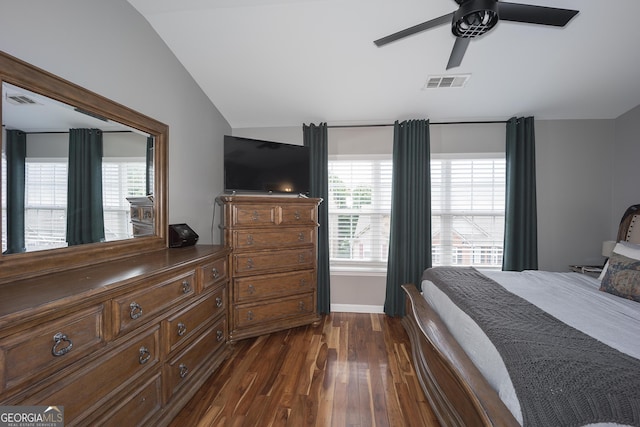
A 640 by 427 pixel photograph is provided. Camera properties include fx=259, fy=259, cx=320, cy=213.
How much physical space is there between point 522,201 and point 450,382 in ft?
8.65

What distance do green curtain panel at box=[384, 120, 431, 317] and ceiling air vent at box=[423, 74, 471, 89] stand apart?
534 mm

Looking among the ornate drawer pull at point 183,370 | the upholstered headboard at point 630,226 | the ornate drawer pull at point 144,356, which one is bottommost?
the ornate drawer pull at point 183,370

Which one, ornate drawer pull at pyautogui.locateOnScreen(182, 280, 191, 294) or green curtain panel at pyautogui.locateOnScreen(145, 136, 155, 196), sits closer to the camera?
ornate drawer pull at pyautogui.locateOnScreen(182, 280, 191, 294)

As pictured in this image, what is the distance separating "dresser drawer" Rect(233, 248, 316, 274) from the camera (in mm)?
2564

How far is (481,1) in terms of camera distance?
1409 millimetres

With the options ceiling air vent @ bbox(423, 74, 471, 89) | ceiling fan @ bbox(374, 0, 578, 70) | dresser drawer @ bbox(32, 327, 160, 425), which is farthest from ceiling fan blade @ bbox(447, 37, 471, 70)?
dresser drawer @ bbox(32, 327, 160, 425)

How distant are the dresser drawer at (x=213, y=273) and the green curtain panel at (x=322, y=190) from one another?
4.27 ft

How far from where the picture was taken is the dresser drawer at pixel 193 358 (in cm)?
164

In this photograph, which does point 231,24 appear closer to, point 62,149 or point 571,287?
point 62,149

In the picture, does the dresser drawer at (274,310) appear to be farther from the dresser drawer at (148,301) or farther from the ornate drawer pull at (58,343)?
the ornate drawer pull at (58,343)

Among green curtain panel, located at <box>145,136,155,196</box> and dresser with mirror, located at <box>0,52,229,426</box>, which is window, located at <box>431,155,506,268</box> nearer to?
dresser with mirror, located at <box>0,52,229,426</box>

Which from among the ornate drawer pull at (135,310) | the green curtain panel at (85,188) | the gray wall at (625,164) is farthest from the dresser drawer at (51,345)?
the gray wall at (625,164)

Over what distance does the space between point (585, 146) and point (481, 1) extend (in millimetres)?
3026

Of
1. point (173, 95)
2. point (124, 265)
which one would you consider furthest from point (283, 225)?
point (173, 95)
